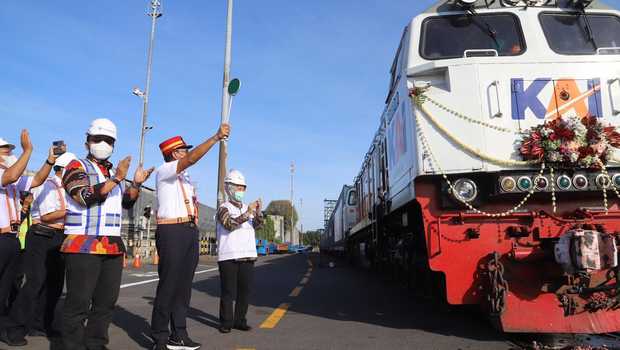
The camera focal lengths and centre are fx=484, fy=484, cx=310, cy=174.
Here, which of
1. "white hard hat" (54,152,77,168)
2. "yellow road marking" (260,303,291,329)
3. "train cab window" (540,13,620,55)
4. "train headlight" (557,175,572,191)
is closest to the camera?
"train headlight" (557,175,572,191)

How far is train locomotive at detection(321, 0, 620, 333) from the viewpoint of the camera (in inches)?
163

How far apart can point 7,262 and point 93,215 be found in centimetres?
160

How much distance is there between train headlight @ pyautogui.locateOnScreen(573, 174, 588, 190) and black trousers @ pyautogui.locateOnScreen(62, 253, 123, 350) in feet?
13.4

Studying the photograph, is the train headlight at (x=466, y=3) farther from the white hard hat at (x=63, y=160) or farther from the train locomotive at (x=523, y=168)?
the white hard hat at (x=63, y=160)

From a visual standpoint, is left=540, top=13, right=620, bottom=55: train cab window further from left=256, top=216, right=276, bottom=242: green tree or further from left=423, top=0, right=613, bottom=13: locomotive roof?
left=256, top=216, right=276, bottom=242: green tree

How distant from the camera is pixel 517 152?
4605 millimetres

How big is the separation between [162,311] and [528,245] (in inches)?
131

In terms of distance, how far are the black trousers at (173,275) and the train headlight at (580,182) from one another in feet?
11.6

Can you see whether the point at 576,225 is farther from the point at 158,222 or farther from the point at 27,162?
the point at 27,162

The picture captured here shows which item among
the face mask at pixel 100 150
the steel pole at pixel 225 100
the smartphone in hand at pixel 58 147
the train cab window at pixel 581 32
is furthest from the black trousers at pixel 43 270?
the steel pole at pixel 225 100

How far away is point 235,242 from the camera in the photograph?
17.6 ft

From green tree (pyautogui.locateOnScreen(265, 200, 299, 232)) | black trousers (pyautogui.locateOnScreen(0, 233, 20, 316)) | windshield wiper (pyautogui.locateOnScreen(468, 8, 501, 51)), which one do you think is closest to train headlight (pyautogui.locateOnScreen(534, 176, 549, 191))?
windshield wiper (pyautogui.locateOnScreen(468, 8, 501, 51))

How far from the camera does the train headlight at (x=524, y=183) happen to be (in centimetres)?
448

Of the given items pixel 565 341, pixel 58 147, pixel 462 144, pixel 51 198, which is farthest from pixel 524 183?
pixel 51 198
